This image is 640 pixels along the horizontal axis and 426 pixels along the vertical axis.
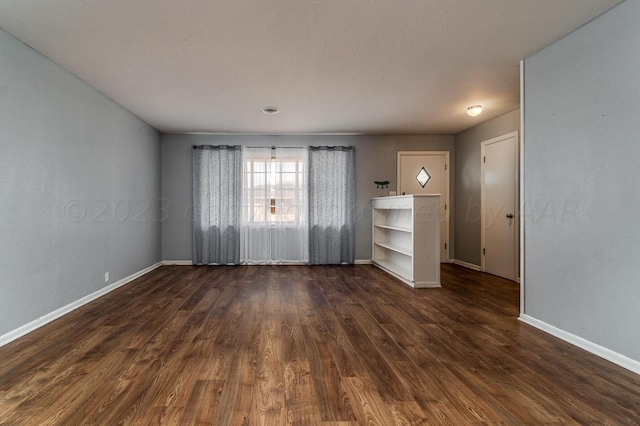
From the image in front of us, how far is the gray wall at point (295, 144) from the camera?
6.12 m

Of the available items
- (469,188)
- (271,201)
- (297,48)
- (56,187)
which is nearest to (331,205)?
(271,201)


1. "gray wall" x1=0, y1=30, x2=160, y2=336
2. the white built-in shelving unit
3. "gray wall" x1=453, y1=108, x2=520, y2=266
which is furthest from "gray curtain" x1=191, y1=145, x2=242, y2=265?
"gray wall" x1=453, y1=108, x2=520, y2=266

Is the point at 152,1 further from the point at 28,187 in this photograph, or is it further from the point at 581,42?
the point at 581,42

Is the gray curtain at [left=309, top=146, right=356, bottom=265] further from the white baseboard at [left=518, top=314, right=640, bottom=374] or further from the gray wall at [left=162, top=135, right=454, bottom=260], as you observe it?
the white baseboard at [left=518, top=314, right=640, bottom=374]

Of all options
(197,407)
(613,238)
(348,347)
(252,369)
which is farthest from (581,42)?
(197,407)

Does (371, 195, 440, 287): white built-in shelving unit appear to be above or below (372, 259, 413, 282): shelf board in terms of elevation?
above

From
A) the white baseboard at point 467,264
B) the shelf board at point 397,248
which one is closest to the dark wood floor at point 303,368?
the shelf board at point 397,248

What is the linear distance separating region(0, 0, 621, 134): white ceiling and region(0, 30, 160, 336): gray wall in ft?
0.96

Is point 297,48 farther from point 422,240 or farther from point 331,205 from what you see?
point 331,205

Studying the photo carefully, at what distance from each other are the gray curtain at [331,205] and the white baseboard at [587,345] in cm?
349

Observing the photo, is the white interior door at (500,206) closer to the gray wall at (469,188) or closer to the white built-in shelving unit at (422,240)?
the gray wall at (469,188)

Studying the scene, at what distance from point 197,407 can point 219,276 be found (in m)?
3.52

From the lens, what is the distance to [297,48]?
289cm

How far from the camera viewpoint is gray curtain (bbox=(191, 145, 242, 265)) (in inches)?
239
